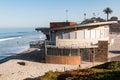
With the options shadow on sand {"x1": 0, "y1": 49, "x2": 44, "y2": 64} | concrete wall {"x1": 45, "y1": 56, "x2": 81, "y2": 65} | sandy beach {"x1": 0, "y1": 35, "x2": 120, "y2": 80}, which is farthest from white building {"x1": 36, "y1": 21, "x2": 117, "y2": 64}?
shadow on sand {"x1": 0, "y1": 49, "x2": 44, "y2": 64}

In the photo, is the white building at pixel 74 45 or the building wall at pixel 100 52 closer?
the white building at pixel 74 45

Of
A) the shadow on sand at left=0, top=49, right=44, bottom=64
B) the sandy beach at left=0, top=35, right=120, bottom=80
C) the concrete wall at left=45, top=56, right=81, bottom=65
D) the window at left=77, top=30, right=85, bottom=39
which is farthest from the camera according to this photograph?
the shadow on sand at left=0, top=49, right=44, bottom=64

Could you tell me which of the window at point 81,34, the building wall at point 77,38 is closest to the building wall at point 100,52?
the building wall at point 77,38

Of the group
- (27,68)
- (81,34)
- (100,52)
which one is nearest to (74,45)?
(81,34)

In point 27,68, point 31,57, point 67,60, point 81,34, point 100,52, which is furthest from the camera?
point 31,57

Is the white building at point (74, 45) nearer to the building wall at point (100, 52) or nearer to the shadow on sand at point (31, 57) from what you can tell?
the building wall at point (100, 52)

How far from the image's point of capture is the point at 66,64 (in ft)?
130

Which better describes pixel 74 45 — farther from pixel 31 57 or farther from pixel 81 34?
pixel 31 57

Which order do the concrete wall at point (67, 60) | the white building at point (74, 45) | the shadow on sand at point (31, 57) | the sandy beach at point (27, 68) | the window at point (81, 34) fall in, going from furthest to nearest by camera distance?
the shadow on sand at point (31, 57)
the window at point (81, 34)
the white building at point (74, 45)
the concrete wall at point (67, 60)
the sandy beach at point (27, 68)

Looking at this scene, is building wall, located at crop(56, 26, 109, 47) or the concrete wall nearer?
the concrete wall

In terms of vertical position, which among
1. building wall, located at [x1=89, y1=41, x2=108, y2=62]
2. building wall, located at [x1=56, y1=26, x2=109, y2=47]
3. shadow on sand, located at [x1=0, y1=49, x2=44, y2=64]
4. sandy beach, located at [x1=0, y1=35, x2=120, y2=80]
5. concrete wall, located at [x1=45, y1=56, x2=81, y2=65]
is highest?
building wall, located at [x1=56, y1=26, x2=109, y2=47]

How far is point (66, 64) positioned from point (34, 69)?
17.3 ft

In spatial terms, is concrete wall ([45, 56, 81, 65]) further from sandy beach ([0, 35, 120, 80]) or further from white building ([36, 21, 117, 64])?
sandy beach ([0, 35, 120, 80])

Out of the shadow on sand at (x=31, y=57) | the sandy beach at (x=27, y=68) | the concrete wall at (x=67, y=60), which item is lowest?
the sandy beach at (x=27, y=68)
